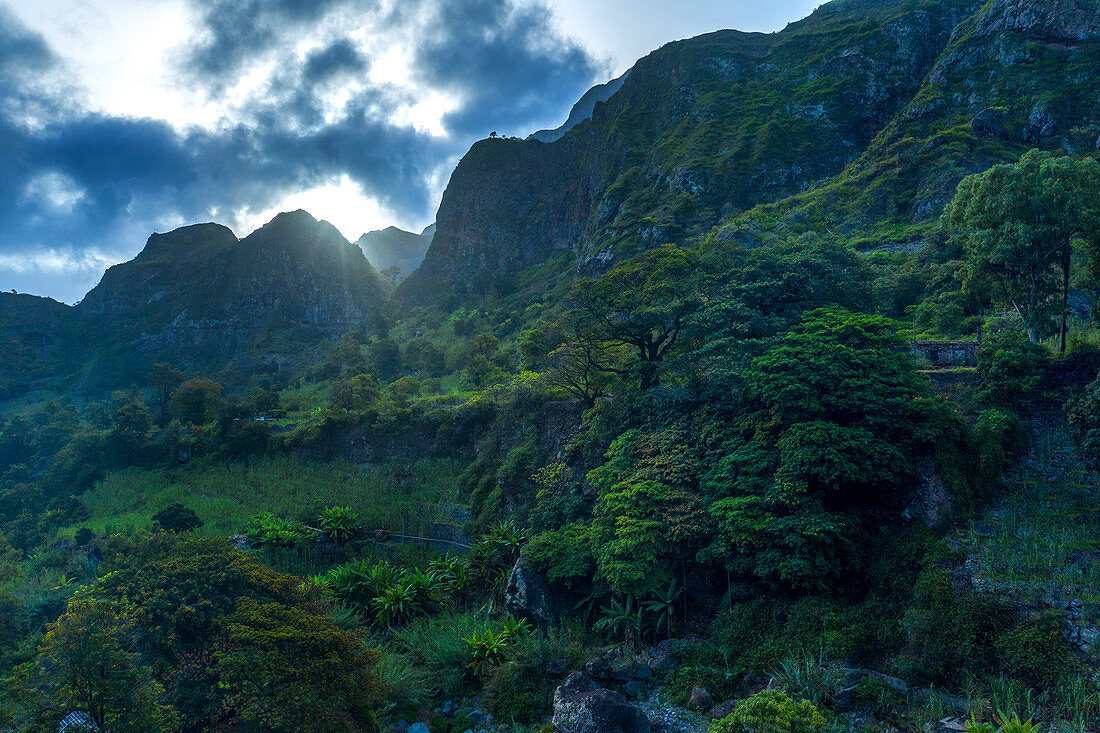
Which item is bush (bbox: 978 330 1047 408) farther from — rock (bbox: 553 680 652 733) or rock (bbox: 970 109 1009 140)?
rock (bbox: 970 109 1009 140)

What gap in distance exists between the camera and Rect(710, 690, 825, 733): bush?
686cm

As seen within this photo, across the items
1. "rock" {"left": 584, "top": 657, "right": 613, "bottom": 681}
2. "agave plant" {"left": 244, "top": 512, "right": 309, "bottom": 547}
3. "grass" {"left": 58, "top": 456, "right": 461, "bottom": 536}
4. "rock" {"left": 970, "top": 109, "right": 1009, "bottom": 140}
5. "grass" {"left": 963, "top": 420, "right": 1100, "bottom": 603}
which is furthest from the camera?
"rock" {"left": 970, "top": 109, "right": 1009, "bottom": 140}

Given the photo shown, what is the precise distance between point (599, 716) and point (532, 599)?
5500mm

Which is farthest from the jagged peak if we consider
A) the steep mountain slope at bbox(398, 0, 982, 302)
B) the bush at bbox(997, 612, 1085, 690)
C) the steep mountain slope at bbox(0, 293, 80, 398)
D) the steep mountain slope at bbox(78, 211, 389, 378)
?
the bush at bbox(997, 612, 1085, 690)

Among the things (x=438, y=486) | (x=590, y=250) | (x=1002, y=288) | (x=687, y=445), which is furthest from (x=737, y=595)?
(x=590, y=250)

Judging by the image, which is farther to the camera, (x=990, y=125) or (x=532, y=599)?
(x=990, y=125)

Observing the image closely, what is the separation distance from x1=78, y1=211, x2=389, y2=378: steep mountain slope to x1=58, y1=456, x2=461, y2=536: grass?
182 feet

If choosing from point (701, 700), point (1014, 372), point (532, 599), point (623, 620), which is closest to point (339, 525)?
point (532, 599)

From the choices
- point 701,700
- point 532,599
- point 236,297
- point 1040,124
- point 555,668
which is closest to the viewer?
point 701,700

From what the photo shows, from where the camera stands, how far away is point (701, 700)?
385 inches

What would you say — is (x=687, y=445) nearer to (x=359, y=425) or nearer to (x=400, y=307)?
(x=359, y=425)

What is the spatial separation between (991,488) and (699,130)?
54245 mm

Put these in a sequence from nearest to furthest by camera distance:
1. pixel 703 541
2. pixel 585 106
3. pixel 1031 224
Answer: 1. pixel 703 541
2. pixel 1031 224
3. pixel 585 106

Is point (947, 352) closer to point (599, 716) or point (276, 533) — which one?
point (599, 716)
